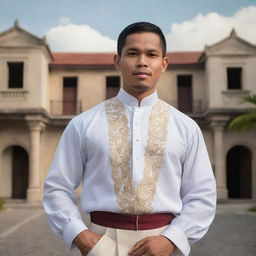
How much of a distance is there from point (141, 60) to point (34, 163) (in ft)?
51.8

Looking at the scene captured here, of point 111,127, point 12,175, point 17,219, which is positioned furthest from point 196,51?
point 111,127

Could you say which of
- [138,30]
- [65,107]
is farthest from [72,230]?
[65,107]

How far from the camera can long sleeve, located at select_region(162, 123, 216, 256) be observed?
6.58ft

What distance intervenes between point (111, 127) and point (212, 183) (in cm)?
58

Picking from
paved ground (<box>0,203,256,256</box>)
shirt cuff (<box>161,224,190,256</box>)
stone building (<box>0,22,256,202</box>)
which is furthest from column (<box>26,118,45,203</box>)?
shirt cuff (<box>161,224,190,256</box>)

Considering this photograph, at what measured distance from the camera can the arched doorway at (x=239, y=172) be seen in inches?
729

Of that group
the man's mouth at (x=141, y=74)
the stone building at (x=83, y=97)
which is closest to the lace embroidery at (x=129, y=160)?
the man's mouth at (x=141, y=74)

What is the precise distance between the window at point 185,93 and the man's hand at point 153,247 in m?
17.8

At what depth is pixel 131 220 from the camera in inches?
80.0

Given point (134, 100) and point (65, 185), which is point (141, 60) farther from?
point (65, 185)

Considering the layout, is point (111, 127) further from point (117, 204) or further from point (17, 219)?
point (17, 219)

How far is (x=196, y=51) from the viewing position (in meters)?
21.0

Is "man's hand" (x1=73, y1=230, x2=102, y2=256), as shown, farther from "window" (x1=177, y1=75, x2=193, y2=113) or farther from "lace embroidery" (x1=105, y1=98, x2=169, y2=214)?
"window" (x1=177, y1=75, x2=193, y2=113)

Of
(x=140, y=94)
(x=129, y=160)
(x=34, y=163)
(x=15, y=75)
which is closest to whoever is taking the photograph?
(x=129, y=160)
